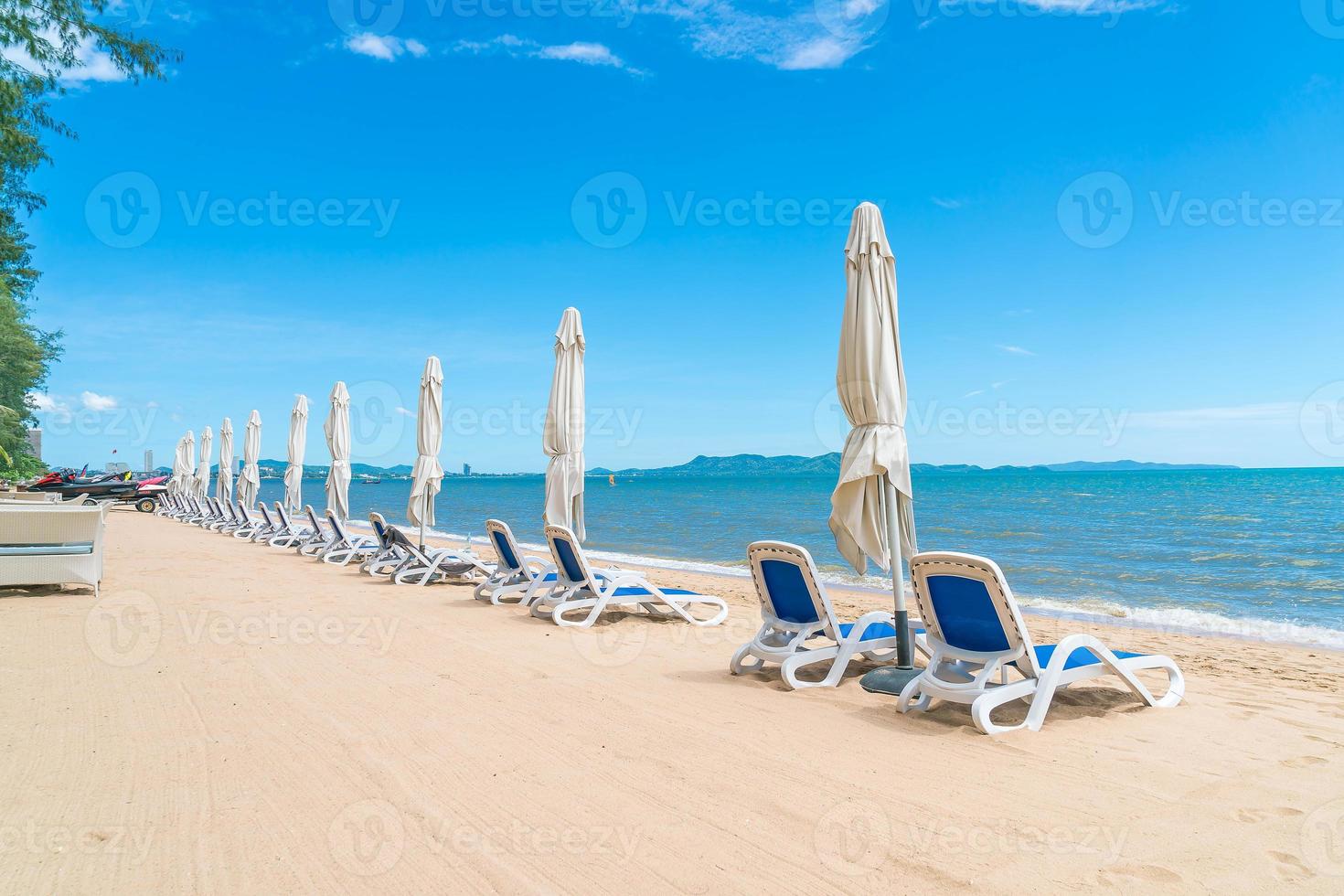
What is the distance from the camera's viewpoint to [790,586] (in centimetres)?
494

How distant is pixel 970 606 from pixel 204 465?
26.2 meters

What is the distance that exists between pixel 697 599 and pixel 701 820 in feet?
14.9

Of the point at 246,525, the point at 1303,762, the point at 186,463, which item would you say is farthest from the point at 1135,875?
the point at 186,463

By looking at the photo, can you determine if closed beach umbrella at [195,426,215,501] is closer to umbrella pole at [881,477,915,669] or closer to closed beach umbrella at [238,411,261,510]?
closed beach umbrella at [238,411,261,510]

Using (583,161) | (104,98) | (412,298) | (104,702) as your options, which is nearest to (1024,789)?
(104,702)

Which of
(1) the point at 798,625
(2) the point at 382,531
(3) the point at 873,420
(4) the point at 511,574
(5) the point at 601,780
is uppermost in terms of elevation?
(3) the point at 873,420

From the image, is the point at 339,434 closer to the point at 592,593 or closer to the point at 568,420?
the point at 568,420

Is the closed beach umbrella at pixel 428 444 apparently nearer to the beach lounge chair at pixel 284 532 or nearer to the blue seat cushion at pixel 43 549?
the blue seat cushion at pixel 43 549

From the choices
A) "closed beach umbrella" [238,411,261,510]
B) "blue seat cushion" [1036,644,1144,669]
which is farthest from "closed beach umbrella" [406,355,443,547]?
"closed beach umbrella" [238,411,261,510]

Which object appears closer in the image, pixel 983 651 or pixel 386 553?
pixel 983 651

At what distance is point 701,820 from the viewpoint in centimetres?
273

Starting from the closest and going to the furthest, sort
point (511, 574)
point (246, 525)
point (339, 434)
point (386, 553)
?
point (511, 574) < point (386, 553) < point (339, 434) < point (246, 525)

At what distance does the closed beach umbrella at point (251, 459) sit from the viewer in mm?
19109

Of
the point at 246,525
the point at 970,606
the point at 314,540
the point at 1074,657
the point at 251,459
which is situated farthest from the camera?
the point at 251,459
